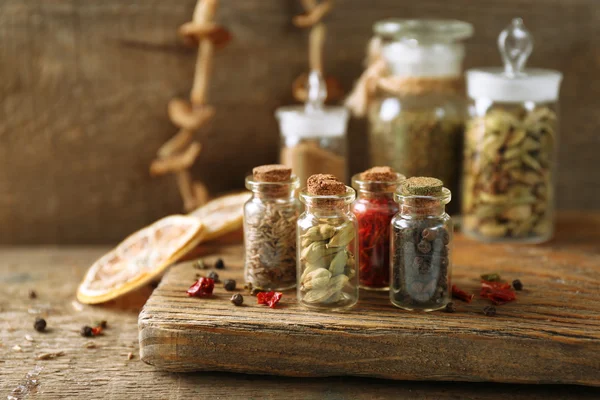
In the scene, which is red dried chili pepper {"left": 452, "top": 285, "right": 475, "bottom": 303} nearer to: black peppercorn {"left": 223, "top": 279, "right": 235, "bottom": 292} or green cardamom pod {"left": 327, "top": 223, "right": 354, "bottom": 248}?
green cardamom pod {"left": 327, "top": 223, "right": 354, "bottom": 248}

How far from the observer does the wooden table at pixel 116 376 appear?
32.3 inches

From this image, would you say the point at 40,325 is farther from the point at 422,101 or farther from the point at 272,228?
the point at 422,101

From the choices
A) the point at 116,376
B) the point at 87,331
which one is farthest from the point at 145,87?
the point at 116,376

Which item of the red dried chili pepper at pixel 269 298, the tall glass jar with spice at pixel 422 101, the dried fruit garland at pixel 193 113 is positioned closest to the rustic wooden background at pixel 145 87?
the dried fruit garland at pixel 193 113

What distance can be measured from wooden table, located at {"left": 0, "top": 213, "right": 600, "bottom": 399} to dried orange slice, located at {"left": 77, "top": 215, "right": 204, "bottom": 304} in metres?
0.03

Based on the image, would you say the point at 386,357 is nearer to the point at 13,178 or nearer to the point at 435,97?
the point at 435,97

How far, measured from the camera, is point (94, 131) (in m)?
1.42

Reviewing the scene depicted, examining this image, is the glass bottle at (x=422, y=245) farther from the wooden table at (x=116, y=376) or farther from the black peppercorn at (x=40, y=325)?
the black peppercorn at (x=40, y=325)

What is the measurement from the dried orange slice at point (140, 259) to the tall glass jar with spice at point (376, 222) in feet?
1.00

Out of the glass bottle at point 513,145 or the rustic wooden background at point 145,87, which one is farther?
the rustic wooden background at point 145,87

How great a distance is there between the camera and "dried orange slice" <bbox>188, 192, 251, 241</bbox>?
3.93ft

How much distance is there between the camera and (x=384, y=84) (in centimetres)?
128

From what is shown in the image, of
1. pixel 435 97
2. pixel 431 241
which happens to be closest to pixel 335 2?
pixel 435 97

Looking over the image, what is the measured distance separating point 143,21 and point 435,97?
62 centimetres
